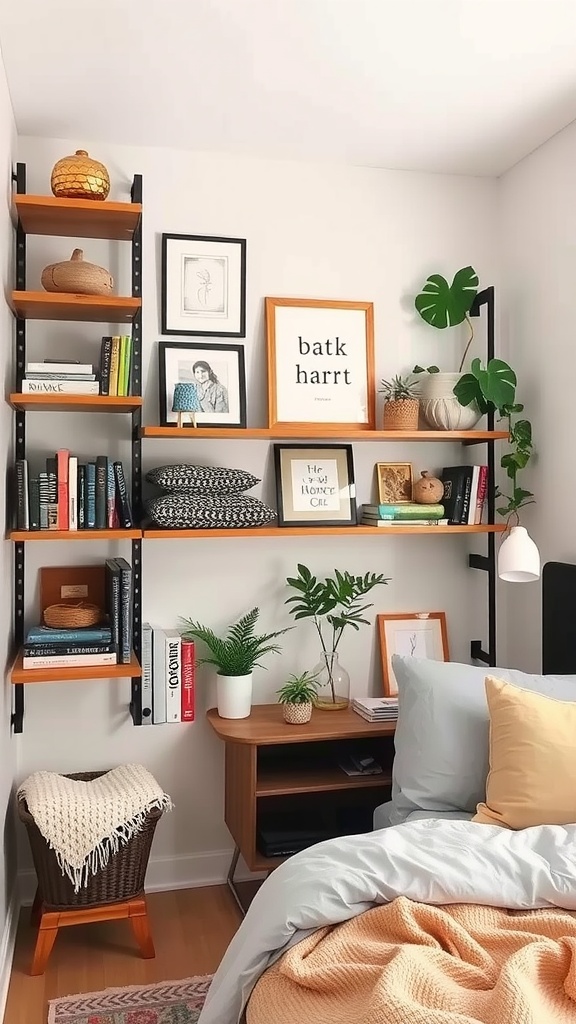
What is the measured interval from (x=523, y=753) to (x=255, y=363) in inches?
63.4

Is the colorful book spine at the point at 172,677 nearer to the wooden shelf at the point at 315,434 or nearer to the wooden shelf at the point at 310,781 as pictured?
the wooden shelf at the point at 310,781

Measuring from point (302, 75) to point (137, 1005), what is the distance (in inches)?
102

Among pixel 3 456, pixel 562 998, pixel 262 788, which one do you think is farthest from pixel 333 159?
pixel 562 998

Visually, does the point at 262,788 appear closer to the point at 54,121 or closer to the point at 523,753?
the point at 523,753

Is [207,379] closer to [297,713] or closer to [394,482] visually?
[394,482]

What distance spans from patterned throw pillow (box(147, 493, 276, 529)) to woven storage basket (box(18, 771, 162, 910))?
2.82 feet

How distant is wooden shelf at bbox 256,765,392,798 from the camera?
114 inches

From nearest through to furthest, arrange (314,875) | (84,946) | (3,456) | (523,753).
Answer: (314,875) → (523,753) → (3,456) → (84,946)

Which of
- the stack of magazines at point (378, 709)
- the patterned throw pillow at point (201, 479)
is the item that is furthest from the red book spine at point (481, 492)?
the patterned throw pillow at point (201, 479)

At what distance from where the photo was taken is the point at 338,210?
3285 millimetres

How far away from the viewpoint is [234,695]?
304 centimetres

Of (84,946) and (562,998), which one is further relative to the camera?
(84,946)

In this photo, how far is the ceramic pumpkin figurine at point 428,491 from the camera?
3.20 metres

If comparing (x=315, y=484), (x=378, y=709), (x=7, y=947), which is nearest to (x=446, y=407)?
(x=315, y=484)
